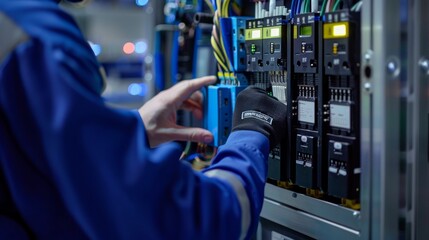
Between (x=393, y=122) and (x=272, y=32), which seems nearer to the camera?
(x=393, y=122)

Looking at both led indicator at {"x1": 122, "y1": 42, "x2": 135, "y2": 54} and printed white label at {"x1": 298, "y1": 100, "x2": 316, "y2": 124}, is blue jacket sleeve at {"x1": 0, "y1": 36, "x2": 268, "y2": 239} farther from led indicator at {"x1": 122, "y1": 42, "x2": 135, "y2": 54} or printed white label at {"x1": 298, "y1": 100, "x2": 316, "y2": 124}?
led indicator at {"x1": 122, "y1": 42, "x2": 135, "y2": 54}

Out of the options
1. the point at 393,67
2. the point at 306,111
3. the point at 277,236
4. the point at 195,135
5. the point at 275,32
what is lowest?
the point at 277,236

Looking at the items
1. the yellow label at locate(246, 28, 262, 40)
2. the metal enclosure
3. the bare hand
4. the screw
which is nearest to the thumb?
the bare hand

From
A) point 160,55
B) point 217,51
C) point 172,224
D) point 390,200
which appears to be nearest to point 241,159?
point 172,224

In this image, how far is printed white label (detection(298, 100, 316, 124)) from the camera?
1.41m

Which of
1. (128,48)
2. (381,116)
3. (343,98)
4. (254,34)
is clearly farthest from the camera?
(128,48)

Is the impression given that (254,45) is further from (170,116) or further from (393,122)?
(393,122)

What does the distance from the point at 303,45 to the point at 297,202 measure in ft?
1.48

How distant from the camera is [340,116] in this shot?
1.32m

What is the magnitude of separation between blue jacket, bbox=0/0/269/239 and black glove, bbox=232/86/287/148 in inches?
15.9

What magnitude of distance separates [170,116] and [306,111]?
517mm

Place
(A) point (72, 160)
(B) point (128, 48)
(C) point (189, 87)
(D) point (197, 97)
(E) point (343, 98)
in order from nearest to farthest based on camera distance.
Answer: (A) point (72, 160)
(E) point (343, 98)
(C) point (189, 87)
(D) point (197, 97)
(B) point (128, 48)

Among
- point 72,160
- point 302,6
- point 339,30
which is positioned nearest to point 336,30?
point 339,30

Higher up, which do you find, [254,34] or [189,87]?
[254,34]
